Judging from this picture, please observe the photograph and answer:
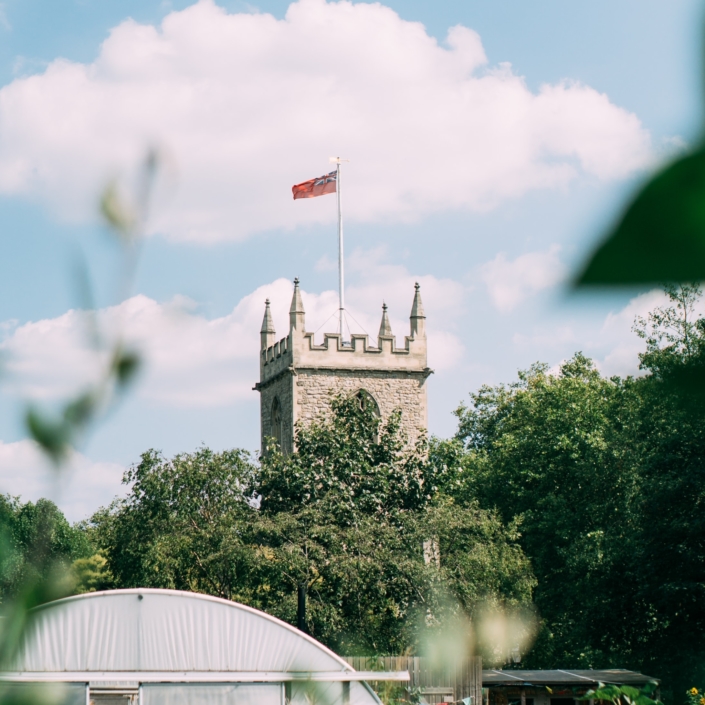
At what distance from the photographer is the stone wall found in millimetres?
43781

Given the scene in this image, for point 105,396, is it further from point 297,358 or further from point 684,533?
point 297,358

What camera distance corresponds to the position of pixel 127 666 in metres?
17.3

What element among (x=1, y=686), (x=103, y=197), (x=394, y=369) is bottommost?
(x=1, y=686)

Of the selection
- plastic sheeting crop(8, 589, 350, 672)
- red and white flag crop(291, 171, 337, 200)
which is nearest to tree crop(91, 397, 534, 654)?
plastic sheeting crop(8, 589, 350, 672)

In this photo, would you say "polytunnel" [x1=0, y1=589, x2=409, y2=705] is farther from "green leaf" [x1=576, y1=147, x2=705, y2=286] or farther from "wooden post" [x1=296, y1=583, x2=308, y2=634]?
"green leaf" [x1=576, y1=147, x2=705, y2=286]

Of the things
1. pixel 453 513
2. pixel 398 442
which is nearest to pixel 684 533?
pixel 453 513

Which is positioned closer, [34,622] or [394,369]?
[34,622]

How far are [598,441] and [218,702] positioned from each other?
24.3 metres

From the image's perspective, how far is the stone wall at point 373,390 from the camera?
43.8 meters

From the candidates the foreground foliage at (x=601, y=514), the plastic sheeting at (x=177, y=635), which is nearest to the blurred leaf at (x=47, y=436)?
the plastic sheeting at (x=177, y=635)

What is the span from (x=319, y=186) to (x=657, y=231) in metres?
48.3

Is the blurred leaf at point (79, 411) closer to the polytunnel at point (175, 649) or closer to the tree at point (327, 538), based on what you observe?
the polytunnel at point (175, 649)

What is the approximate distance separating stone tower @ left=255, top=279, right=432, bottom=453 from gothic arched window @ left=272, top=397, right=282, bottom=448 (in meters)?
0.04

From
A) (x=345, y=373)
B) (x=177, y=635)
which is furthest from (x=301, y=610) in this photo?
(x=345, y=373)
